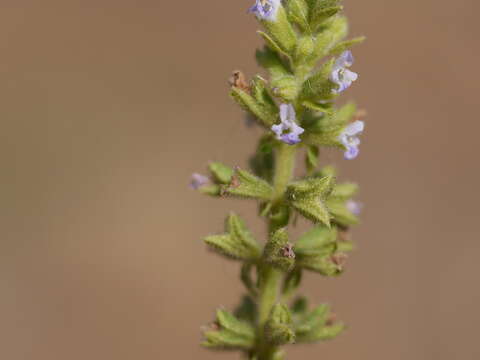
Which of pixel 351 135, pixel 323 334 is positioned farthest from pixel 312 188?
pixel 323 334

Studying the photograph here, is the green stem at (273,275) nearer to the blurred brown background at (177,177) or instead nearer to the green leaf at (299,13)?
the green leaf at (299,13)

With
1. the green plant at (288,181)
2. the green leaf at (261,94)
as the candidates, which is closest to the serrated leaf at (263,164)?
the green plant at (288,181)

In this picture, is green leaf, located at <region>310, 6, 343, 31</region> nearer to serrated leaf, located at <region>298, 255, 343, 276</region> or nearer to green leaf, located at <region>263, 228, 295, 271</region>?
green leaf, located at <region>263, 228, 295, 271</region>

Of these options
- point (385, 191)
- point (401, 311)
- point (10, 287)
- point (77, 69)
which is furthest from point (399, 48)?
point (10, 287)

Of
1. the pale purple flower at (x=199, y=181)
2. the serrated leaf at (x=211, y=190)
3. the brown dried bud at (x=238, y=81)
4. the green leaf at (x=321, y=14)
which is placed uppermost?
the green leaf at (x=321, y=14)

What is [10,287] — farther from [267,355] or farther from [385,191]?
[267,355]

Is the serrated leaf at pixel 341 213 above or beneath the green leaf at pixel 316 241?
above

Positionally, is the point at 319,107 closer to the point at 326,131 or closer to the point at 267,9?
the point at 326,131
